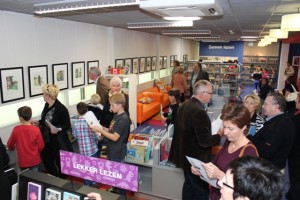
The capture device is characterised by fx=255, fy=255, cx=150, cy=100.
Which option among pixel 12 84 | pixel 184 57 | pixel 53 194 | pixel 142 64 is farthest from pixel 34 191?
pixel 184 57

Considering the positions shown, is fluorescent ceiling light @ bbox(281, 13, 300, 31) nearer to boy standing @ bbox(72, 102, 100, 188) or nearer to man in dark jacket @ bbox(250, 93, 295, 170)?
man in dark jacket @ bbox(250, 93, 295, 170)

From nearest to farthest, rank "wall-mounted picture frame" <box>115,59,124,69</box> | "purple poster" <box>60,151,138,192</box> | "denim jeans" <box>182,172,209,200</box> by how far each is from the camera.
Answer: "purple poster" <box>60,151,138,192</box>, "denim jeans" <box>182,172,209,200</box>, "wall-mounted picture frame" <box>115,59,124,69</box>

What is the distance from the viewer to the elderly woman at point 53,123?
387 cm

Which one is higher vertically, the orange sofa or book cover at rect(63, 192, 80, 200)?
book cover at rect(63, 192, 80, 200)

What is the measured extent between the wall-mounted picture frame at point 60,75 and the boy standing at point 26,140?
7.23 feet

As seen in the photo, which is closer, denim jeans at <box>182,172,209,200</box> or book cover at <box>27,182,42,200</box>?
book cover at <box>27,182,42,200</box>

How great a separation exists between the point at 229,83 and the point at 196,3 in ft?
30.0

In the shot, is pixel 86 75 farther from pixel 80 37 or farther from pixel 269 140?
pixel 269 140

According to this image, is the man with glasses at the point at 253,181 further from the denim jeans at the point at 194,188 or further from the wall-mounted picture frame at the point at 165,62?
the wall-mounted picture frame at the point at 165,62

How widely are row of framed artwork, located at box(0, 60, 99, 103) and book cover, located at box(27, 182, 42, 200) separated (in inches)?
126

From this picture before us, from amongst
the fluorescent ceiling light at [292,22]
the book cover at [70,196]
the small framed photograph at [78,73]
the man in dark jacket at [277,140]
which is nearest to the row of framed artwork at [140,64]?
the small framed photograph at [78,73]

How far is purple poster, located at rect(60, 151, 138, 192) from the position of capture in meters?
1.55

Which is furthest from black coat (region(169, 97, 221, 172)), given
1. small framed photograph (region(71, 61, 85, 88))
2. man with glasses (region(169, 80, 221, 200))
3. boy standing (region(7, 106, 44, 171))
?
small framed photograph (region(71, 61, 85, 88))

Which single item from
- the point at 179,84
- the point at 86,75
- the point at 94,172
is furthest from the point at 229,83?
the point at 94,172
